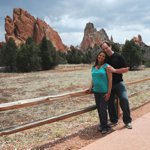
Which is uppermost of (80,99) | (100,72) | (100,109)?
(100,72)

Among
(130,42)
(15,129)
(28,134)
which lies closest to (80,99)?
(28,134)

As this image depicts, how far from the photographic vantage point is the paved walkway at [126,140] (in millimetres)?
5432

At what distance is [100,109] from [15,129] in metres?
2.00

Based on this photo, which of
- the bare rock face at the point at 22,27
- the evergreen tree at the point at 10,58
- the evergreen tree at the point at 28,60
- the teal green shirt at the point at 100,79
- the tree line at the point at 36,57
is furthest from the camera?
the bare rock face at the point at 22,27

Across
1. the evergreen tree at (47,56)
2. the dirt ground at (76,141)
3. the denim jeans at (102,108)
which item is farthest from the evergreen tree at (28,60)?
the denim jeans at (102,108)

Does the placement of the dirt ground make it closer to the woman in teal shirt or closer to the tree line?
the woman in teal shirt

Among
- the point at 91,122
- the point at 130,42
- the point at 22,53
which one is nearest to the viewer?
the point at 91,122

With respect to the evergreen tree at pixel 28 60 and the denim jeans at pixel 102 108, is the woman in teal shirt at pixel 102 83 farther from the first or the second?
the evergreen tree at pixel 28 60

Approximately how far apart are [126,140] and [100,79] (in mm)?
1410

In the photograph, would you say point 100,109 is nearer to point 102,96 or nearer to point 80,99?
point 102,96

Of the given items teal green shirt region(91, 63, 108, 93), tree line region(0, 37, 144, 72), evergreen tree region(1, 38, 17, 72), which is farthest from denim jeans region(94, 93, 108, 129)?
evergreen tree region(1, 38, 17, 72)

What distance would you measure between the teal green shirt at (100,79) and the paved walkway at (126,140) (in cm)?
98

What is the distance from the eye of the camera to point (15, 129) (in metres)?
5.58

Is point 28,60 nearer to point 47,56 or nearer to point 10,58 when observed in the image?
point 47,56
